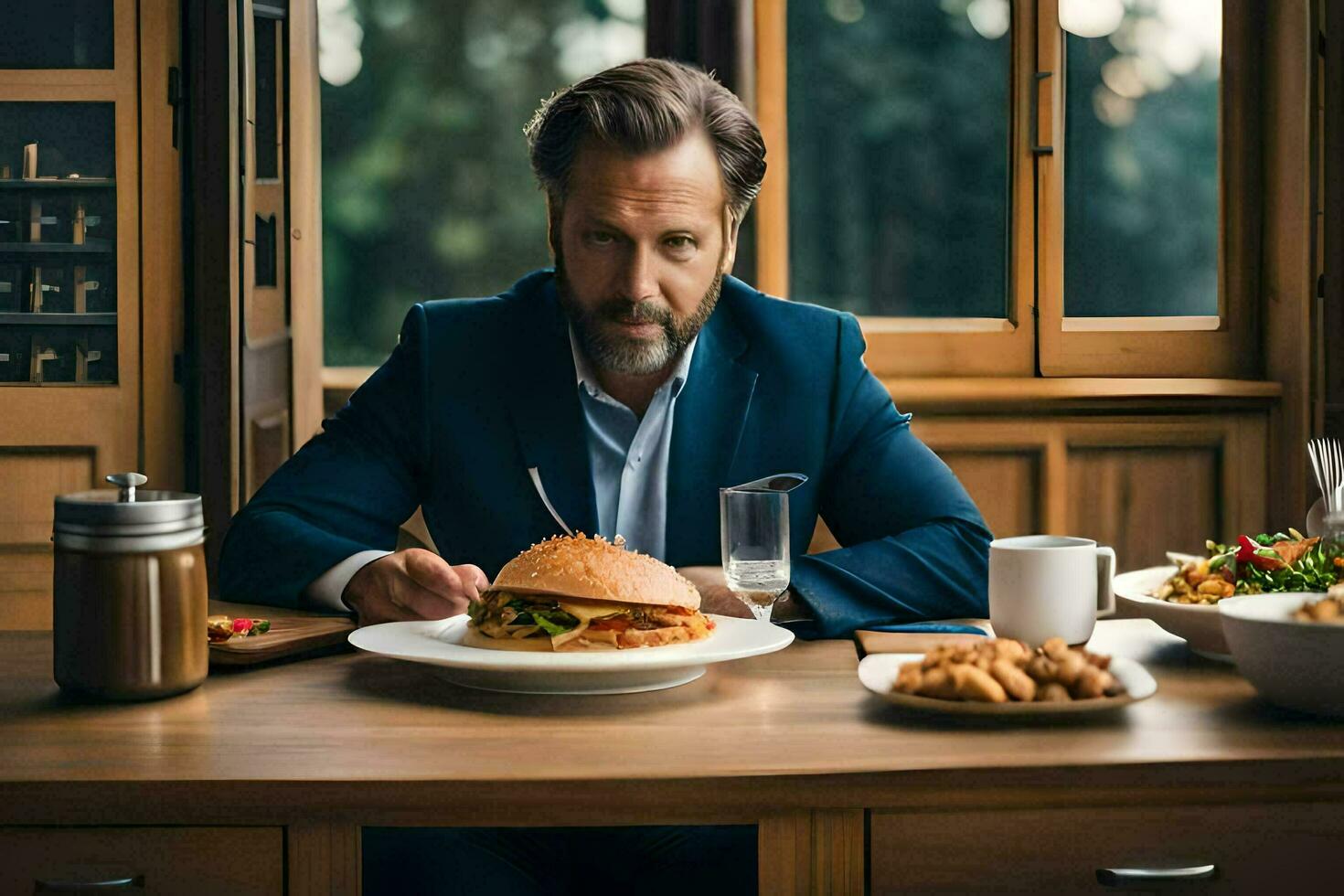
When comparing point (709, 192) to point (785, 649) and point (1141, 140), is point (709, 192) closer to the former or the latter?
point (785, 649)

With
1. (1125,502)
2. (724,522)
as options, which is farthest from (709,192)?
(1125,502)

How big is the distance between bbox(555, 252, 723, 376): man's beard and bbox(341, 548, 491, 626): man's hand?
532mm

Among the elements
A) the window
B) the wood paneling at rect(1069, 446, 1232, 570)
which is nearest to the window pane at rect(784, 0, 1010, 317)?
Answer: the window

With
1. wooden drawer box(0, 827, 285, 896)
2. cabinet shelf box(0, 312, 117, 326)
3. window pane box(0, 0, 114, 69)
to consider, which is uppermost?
window pane box(0, 0, 114, 69)

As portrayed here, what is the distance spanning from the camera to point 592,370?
6.41ft

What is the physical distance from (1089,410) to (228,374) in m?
2.08

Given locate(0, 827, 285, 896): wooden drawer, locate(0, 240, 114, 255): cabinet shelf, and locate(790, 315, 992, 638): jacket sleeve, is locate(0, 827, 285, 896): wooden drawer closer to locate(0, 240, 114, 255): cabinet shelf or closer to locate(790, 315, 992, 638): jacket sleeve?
locate(790, 315, 992, 638): jacket sleeve

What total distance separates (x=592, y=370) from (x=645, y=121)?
373 millimetres

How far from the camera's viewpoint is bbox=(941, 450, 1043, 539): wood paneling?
10.8 ft

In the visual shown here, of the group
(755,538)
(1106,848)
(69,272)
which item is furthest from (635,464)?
(69,272)

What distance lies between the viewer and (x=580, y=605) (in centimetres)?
119

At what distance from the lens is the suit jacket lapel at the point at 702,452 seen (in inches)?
71.5

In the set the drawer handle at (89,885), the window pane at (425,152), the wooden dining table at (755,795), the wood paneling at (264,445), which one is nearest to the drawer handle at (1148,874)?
the wooden dining table at (755,795)

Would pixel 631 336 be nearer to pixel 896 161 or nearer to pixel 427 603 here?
pixel 427 603
